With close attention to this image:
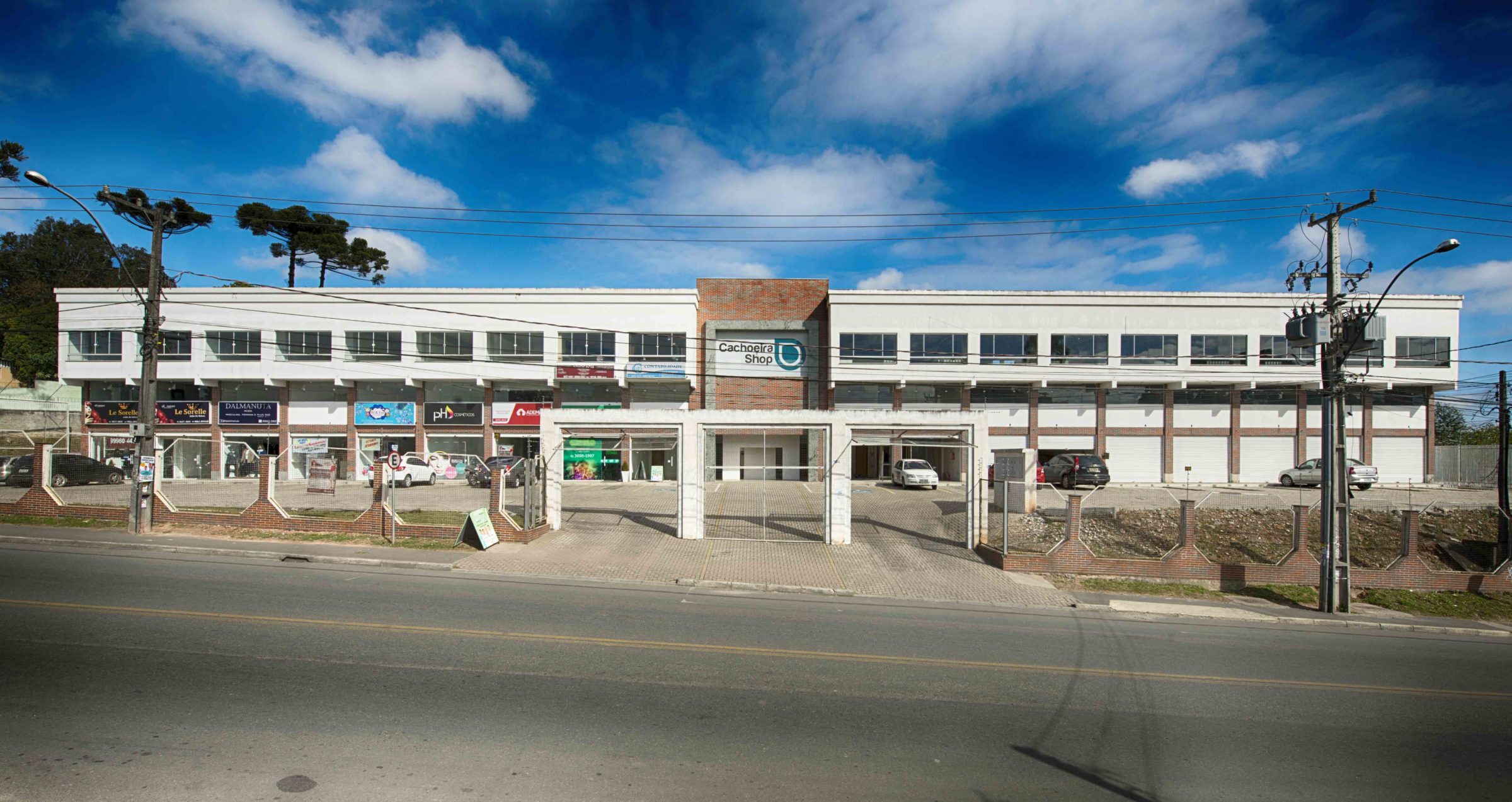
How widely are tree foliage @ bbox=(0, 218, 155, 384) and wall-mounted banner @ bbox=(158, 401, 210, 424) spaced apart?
92.1 ft

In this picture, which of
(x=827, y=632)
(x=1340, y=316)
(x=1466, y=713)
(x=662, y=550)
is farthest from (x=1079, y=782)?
(x=1340, y=316)

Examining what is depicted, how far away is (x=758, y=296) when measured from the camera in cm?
4078

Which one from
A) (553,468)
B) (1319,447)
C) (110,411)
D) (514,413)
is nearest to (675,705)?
(553,468)

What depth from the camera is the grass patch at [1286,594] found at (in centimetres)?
1505

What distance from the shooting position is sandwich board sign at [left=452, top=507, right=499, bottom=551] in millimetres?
16094

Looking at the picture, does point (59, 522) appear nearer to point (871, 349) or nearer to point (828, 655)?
point (828, 655)

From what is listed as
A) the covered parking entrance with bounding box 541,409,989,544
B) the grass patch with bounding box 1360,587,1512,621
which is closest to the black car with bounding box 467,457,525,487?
the covered parking entrance with bounding box 541,409,989,544

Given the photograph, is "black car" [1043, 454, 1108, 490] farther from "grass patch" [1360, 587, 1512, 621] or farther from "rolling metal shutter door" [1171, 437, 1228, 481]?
"grass patch" [1360, 587, 1512, 621]

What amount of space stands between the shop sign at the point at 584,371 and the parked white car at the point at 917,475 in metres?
16.5

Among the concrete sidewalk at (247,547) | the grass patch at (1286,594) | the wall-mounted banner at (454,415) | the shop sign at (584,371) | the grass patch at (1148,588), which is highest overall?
the shop sign at (584,371)

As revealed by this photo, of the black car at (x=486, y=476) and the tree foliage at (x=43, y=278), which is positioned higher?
the tree foliage at (x=43, y=278)

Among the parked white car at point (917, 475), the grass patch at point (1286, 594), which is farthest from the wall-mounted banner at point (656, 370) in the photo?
the grass patch at point (1286, 594)

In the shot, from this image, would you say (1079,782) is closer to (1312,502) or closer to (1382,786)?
(1382,786)

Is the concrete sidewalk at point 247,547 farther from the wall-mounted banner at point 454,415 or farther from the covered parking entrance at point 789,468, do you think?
the wall-mounted banner at point 454,415
